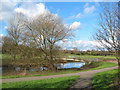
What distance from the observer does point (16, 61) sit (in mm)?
15875

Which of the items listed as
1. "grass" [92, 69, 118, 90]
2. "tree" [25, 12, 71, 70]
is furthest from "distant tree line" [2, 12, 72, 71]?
"grass" [92, 69, 118, 90]

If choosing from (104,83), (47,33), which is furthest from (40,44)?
(104,83)

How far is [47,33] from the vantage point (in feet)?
50.9

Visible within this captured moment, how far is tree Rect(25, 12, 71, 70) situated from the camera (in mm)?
15195

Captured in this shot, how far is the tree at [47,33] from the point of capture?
15195mm

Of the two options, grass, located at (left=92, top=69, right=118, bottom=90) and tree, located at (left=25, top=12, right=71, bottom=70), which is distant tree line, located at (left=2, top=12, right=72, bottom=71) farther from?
grass, located at (left=92, top=69, right=118, bottom=90)

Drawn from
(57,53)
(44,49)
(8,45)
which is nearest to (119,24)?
(57,53)

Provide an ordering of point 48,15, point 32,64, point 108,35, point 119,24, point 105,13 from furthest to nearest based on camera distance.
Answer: point 48,15 < point 32,64 < point 105,13 < point 108,35 < point 119,24

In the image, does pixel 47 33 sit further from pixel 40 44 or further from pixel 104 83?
pixel 104 83

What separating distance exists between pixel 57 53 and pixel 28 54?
4156 mm

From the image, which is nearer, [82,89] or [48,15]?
[82,89]

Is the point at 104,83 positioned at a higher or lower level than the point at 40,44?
lower

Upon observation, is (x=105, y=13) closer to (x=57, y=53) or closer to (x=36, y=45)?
(x=57, y=53)

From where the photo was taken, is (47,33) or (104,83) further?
(47,33)
